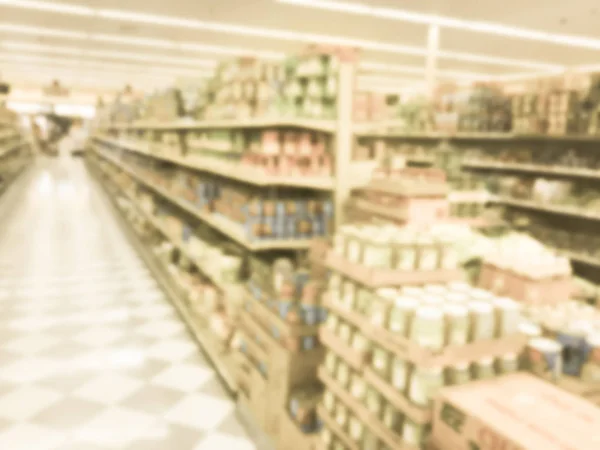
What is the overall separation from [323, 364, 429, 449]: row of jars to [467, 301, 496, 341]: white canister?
0.36 metres

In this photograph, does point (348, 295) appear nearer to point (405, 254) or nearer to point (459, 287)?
point (405, 254)

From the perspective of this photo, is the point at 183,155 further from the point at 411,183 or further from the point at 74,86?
the point at 74,86

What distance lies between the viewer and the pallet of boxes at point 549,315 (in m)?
1.83

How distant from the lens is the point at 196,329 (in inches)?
168

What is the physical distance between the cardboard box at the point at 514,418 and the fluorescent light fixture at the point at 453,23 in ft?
23.4

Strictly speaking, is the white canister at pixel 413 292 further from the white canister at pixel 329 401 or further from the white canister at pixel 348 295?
the white canister at pixel 329 401

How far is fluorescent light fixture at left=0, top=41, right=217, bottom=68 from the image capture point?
38.2ft

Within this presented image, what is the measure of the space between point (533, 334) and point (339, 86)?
5.49 feet

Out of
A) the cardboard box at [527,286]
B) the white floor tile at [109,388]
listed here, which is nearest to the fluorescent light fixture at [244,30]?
the white floor tile at [109,388]

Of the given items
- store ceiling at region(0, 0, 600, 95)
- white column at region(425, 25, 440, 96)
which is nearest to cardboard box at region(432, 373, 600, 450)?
store ceiling at region(0, 0, 600, 95)

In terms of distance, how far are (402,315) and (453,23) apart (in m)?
8.04

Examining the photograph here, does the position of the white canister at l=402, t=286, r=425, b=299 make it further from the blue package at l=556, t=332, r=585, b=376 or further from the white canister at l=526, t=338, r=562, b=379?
the blue package at l=556, t=332, r=585, b=376

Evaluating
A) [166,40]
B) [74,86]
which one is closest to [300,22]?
[166,40]

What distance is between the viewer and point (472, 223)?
322 centimetres
